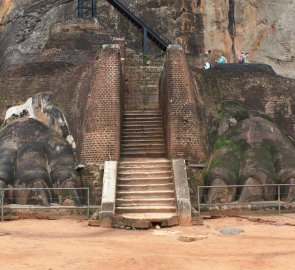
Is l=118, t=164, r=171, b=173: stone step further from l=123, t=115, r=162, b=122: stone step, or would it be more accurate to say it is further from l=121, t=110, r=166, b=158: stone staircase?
l=123, t=115, r=162, b=122: stone step

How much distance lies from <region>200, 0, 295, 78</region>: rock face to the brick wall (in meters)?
13.8

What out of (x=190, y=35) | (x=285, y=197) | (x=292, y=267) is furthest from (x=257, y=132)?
(x=190, y=35)

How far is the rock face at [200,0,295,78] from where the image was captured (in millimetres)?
37344

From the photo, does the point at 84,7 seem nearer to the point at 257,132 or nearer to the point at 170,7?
the point at 170,7

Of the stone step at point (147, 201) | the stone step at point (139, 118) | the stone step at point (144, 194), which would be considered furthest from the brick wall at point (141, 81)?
the stone step at point (147, 201)

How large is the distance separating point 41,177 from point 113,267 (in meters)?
7.92

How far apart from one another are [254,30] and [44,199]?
26733 millimetres

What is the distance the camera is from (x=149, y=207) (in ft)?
51.8

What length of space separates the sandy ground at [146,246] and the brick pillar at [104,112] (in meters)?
2.80

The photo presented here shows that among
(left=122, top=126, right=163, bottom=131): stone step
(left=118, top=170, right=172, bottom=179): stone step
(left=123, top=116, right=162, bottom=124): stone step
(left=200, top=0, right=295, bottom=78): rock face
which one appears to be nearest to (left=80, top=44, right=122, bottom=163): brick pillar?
(left=118, top=170, right=172, bottom=179): stone step

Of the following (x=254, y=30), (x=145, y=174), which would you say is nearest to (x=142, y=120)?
(x=145, y=174)

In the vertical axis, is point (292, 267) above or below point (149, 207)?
below

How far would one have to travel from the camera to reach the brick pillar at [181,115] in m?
18.3

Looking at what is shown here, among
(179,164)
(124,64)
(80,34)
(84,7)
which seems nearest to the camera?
(179,164)
